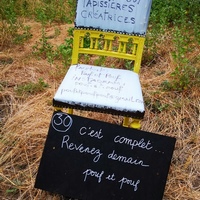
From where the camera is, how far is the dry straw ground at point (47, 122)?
208 cm

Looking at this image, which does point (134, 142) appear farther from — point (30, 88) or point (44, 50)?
point (44, 50)

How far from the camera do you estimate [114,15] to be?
2117mm

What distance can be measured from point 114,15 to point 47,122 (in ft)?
3.11

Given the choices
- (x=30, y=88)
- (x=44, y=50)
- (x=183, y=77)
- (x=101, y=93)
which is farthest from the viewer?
(x=44, y=50)

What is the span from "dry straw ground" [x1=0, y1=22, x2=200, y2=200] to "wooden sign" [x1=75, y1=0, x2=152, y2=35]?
2.42ft

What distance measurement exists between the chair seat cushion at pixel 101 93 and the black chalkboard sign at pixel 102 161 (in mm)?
84

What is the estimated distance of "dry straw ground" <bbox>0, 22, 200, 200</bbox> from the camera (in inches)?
82.0

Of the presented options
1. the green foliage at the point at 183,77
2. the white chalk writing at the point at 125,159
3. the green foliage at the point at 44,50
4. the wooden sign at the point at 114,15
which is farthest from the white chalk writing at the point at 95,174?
the green foliage at the point at 44,50

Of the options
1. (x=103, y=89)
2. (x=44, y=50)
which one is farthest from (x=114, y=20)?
(x=44, y=50)

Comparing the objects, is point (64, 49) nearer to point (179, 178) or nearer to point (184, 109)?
point (184, 109)

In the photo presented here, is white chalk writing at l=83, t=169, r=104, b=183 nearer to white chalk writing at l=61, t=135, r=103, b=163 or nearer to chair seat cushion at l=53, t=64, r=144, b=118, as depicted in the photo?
white chalk writing at l=61, t=135, r=103, b=163

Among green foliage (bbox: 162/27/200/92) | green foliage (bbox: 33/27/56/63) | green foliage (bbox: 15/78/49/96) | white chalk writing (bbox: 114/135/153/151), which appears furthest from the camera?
green foliage (bbox: 33/27/56/63)

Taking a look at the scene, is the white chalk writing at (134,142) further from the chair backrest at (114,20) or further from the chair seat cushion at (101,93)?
the chair backrest at (114,20)

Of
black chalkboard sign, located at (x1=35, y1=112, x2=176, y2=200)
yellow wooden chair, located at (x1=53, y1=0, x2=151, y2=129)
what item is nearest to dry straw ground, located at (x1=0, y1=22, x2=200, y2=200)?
black chalkboard sign, located at (x1=35, y1=112, x2=176, y2=200)
